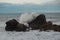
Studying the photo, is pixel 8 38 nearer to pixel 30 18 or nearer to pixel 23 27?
pixel 23 27

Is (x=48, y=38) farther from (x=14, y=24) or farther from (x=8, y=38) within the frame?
(x=14, y=24)

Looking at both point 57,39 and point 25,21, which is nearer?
point 57,39

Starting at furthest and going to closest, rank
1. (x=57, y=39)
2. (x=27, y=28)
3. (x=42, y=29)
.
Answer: (x=27, y=28) → (x=42, y=29) → (x=57, y=39)

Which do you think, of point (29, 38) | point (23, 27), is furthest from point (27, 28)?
point (29, 38)

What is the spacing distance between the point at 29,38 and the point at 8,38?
2.58 ft

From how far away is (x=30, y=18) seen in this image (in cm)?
1293

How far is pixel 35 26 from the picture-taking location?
1153 cm

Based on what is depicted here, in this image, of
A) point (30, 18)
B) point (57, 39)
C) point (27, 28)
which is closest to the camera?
point (57, 39)

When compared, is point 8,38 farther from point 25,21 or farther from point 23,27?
point 25,21

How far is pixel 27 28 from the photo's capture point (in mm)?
11172

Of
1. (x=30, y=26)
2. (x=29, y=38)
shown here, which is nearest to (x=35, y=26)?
(x=30, y=26)

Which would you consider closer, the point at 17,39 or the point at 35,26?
the point at 17,39

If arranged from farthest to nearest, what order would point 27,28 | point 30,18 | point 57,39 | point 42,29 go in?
1. point 30,18
2. point 27,28
3. point 42,29
4. point 57,39

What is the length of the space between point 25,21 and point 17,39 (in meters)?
5.34
